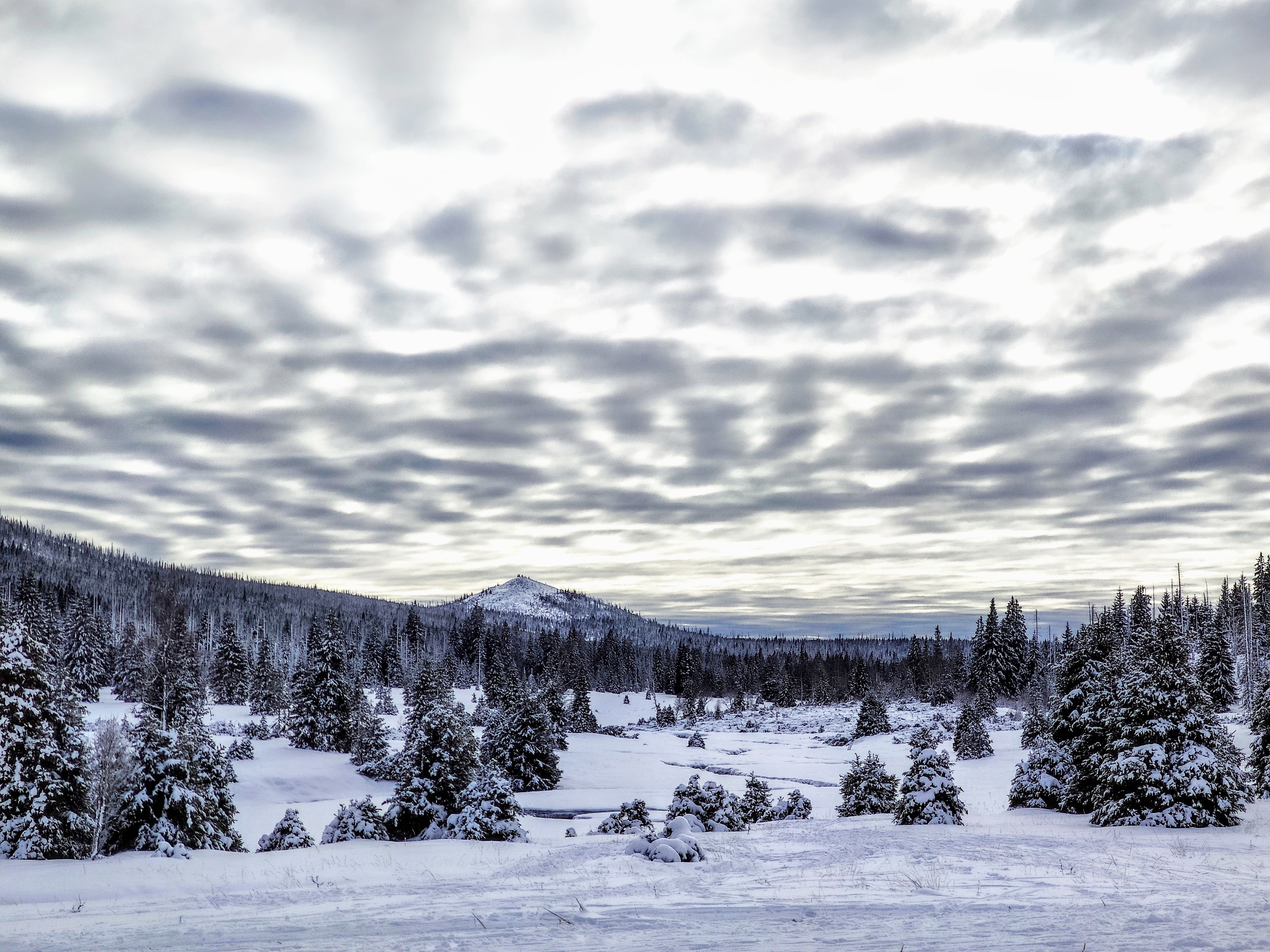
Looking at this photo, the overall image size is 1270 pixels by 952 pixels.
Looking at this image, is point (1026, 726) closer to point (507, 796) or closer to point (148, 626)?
point (507, 796)

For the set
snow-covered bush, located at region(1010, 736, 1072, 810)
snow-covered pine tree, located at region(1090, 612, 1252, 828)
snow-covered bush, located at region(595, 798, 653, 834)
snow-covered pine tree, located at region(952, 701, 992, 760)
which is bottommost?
snow-covered pine tree, located at region(952, 701, 992, 760)

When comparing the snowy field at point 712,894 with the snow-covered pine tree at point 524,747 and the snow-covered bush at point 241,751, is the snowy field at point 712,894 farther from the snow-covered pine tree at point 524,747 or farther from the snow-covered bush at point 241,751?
the snow-covered bush at point 241,751

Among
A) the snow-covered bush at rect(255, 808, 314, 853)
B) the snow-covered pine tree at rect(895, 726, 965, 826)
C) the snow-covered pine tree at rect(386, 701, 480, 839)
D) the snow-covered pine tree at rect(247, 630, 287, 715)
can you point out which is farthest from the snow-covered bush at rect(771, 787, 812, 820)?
the snow-covered pine tree at rect(247, 630, 287, 715)

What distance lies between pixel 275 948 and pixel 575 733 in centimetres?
8038

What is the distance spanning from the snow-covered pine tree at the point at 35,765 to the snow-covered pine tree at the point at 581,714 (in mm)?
60632

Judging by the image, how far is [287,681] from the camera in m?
111

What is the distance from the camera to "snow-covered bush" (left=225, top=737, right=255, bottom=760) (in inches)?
2088

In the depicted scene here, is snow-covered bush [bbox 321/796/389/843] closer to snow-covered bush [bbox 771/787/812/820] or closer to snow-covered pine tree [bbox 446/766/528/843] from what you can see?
snow-covered pine tree [bbox 446/766/528/843]

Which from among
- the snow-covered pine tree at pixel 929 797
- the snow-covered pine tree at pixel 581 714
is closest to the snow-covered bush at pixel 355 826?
the snow-covered pine tree at pixel 929 797

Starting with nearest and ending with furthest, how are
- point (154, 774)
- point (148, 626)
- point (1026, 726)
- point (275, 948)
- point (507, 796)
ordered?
point (275, 948) → point (154, 774) → point (507, 796) → point (1026, 726) → point (148, 626)

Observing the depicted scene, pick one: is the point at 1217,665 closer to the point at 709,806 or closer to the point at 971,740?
the point at 971,740

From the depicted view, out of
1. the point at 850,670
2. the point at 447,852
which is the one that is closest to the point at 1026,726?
the point at 447,852

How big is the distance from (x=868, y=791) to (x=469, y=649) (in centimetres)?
13217

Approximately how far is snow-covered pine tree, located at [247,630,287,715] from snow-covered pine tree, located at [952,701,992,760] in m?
68.5
